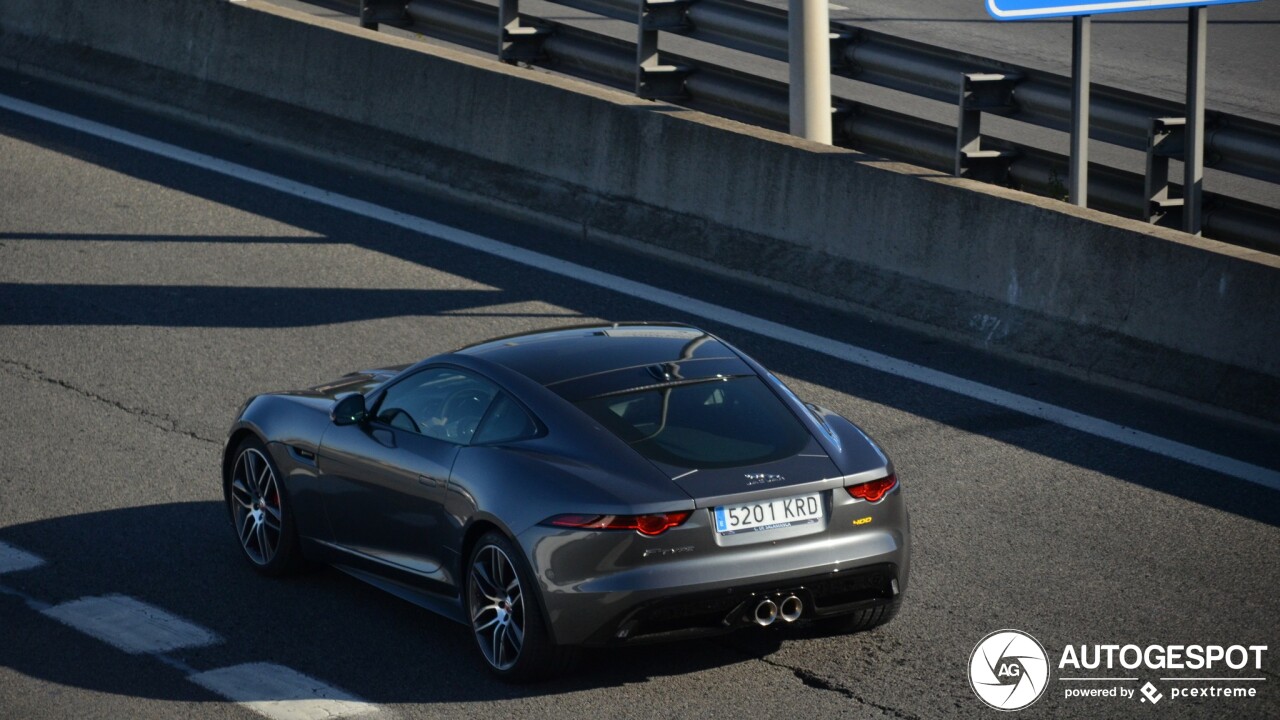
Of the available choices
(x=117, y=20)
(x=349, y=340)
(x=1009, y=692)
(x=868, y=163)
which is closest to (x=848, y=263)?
(x=868, y=163)

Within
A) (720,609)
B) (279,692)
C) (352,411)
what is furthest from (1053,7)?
(279,692)

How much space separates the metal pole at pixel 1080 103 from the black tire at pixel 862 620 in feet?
16.8

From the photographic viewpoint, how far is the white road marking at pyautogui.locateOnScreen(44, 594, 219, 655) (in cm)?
761

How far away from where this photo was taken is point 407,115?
51.3 ft

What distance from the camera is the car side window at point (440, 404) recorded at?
7.62m

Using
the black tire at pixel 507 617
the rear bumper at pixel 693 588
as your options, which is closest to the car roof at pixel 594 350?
the black tire at pixel 507 617

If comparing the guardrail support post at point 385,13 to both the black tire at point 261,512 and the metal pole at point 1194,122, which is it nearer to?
the metal pole at point 1194,122

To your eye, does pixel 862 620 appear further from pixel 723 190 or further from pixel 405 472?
pixel 723 190

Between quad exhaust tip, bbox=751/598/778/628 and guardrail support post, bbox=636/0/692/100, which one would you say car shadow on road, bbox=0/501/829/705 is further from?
guardrail support post, bbox=636/0/692/100

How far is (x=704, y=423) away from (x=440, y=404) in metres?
1.30

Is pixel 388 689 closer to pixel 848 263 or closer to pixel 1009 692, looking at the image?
pixel 1009 692

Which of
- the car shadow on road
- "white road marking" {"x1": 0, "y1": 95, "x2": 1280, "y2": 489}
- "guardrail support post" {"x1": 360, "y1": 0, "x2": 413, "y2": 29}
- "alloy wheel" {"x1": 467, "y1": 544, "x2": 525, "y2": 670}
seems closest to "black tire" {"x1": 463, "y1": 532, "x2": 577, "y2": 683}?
"alloy wheel" {"x1": 467, "y1": 544, "x2": 525, "y2": 670}

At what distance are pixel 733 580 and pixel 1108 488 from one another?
11.3ft

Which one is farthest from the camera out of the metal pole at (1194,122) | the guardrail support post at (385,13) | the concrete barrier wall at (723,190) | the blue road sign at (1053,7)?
the guardrail support post at (385,13)
